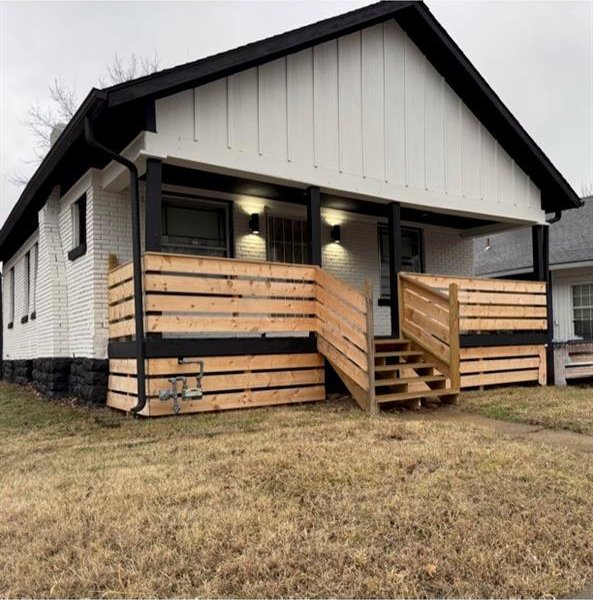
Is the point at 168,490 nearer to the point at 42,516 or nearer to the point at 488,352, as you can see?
the point at 42,516

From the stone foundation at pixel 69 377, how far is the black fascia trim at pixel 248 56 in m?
3.34

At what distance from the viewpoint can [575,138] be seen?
3130 centimetres

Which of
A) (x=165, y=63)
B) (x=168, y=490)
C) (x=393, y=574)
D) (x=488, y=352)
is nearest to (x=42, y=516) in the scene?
(x=168, y=490)

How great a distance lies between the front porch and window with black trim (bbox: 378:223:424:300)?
8.96 ft

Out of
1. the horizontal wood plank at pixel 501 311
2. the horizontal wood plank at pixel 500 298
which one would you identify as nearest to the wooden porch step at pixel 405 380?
the horizontal wood plank at pixel 501 311

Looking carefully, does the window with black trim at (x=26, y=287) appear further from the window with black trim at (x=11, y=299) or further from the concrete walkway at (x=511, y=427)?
the concrete walkway at (x=511, y=427)

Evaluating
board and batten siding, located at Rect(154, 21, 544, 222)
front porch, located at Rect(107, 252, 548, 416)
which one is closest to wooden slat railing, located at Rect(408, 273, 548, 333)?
front porch, located at Rect(107, 252, 548, 416)

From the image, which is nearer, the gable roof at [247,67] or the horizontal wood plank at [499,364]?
the gable roof at [247,67]

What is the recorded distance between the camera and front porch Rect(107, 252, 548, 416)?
5832 millimetres

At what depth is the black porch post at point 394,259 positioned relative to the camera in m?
7.77

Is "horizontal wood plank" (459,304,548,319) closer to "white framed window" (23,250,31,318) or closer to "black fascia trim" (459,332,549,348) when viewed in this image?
"black fascia trim" (459,332,549,348)

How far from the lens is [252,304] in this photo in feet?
21.3

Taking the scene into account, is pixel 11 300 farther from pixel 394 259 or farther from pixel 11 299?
pixel 394 259

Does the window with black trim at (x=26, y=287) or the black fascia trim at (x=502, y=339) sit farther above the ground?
the window with black trim at (x=26, y=287)
